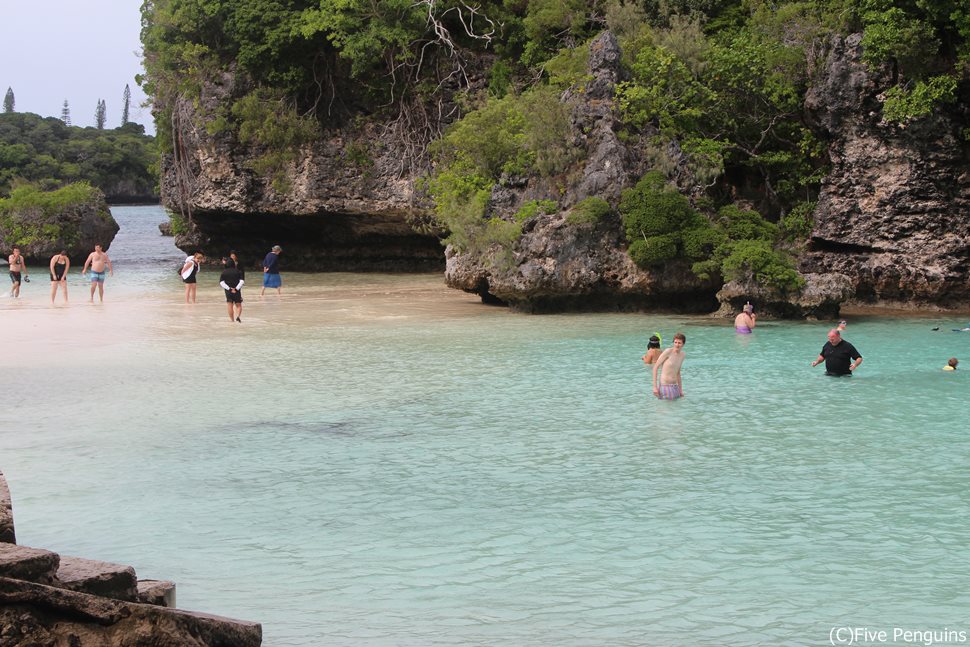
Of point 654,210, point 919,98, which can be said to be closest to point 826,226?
point 919,98

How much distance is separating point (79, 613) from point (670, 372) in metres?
10.3

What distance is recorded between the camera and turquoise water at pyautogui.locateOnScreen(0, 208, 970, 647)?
7102 mm

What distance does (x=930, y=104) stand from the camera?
24.2m

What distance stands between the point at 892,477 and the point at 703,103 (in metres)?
18.9

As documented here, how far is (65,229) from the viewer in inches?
1738

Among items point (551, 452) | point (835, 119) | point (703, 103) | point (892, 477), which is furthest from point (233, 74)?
point (892, 477)

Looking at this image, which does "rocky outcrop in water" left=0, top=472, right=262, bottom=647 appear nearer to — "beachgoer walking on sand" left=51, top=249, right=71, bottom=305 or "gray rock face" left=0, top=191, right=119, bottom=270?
"beachgoer walking on sand" left=51, top=249, right=71, bottom=305

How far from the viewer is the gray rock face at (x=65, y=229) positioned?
43.5m

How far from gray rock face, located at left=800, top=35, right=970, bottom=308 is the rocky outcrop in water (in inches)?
872

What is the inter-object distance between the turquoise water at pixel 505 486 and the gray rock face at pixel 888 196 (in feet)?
21.6

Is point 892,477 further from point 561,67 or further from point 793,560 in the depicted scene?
point 561,67

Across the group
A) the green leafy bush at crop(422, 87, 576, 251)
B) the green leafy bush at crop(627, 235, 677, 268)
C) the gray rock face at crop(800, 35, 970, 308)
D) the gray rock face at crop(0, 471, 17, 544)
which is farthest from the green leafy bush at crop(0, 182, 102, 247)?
the gray rock face at crop(0, 471, 17, 544)

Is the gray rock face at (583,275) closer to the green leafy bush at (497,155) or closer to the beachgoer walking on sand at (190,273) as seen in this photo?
the green leafy bush at (497,155)

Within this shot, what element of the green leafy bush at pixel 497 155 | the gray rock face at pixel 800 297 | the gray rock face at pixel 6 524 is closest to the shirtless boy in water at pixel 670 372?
the gray rock face at pixel 800 297
